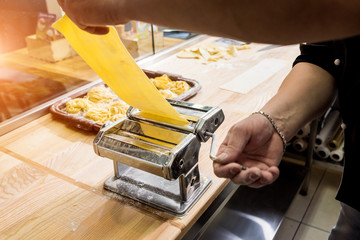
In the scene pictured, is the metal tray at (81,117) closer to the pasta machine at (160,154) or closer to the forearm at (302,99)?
the pasta machine at (160,154)

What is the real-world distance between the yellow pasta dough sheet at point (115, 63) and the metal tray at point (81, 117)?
1.55ft

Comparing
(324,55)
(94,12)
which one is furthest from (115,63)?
(324,55)

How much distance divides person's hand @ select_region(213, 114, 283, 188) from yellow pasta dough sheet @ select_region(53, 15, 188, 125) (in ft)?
0.70

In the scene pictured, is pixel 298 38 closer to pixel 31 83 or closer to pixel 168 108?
pixel 168 108

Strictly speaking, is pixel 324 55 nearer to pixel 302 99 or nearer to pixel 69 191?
pixel 302 99

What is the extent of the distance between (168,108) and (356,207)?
21.5 inches

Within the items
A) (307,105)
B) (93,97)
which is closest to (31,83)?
(93,97)

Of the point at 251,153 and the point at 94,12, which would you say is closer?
the point at 94,12

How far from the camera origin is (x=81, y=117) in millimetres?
1403

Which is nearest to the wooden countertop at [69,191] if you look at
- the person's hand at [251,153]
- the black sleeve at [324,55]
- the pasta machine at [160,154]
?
the pasta machine at [160,154]

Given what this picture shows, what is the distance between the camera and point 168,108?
3.06ft

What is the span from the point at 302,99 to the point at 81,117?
876mm

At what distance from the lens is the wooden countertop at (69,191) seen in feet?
2.94

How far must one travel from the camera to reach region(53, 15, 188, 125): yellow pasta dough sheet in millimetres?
816
